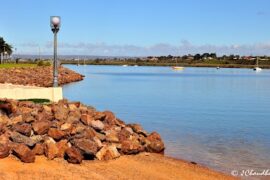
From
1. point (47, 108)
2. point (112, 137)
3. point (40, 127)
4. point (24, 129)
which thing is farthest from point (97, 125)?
point (24, 129)

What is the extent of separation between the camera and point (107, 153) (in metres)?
17.2

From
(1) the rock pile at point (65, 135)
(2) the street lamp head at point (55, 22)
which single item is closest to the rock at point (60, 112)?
(1) the rock pile at point (65, 135)

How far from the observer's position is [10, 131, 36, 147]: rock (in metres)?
15.6

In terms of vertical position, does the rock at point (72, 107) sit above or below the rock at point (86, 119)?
above

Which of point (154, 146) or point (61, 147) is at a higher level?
point (61, 147)

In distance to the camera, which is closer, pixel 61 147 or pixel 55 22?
pixel 61 147

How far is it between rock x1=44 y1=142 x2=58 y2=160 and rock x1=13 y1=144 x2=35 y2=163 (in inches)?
29.8

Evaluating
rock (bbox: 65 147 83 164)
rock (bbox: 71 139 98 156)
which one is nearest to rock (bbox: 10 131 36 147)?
rock (bbox: 65 147 83 164)

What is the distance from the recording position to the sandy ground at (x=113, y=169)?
46.7 ft

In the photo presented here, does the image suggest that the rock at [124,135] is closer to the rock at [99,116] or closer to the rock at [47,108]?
the rock at [99,116]

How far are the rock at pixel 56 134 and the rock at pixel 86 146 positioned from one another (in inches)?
23.3

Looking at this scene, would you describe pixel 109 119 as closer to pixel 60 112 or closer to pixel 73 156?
pixel 60 112

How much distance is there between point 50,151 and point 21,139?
0.99 metres

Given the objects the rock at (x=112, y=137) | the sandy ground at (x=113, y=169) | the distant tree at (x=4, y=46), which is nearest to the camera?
the sandy ground at (x=113, y=169)
